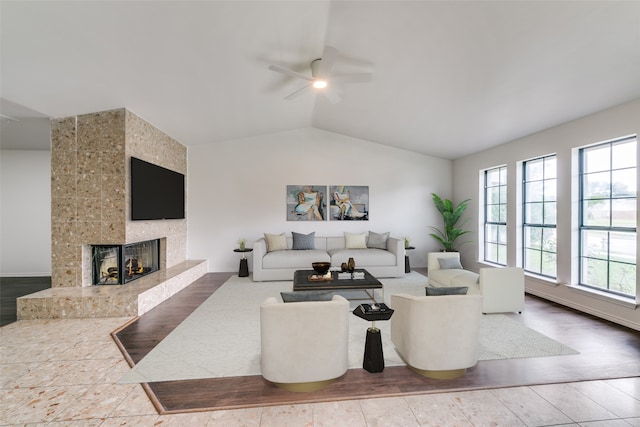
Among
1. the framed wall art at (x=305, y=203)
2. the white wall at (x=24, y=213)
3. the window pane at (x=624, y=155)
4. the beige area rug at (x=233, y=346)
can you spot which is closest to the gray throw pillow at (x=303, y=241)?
the framed wall art at (x=305, y=203)

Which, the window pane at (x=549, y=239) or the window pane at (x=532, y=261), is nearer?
Answer: the window pane at (x=549, y=239)

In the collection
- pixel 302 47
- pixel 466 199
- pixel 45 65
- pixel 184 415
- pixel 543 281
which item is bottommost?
pixel 184 415

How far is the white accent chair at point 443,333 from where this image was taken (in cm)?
230

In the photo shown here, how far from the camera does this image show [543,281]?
455cm

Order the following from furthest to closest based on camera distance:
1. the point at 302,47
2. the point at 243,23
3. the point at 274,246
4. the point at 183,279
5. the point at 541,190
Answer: the point at 274,246, the point at 183,279, the point at 541,190, the point at 302,47, the point at 243,23

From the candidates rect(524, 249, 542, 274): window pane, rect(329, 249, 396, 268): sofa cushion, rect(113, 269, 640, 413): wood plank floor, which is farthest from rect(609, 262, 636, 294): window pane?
rect(329, 249, 396, 268): sofa cushion

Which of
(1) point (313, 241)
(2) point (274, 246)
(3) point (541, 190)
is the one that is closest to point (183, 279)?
(2) point (274, 246)

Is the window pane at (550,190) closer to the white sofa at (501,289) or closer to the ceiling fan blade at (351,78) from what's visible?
the white sofa at (501,289)

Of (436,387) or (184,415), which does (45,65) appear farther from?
(436,387)

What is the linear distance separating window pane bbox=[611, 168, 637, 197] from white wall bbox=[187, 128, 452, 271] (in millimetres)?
3590

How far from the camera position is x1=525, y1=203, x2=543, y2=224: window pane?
4.88m

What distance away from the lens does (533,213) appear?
197 inches

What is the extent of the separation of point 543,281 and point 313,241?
13.7 feet

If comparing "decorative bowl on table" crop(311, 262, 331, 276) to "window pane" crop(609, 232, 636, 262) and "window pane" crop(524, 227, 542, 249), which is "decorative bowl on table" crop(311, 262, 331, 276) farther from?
"window pane" crop(609, 232, 636, 262)
